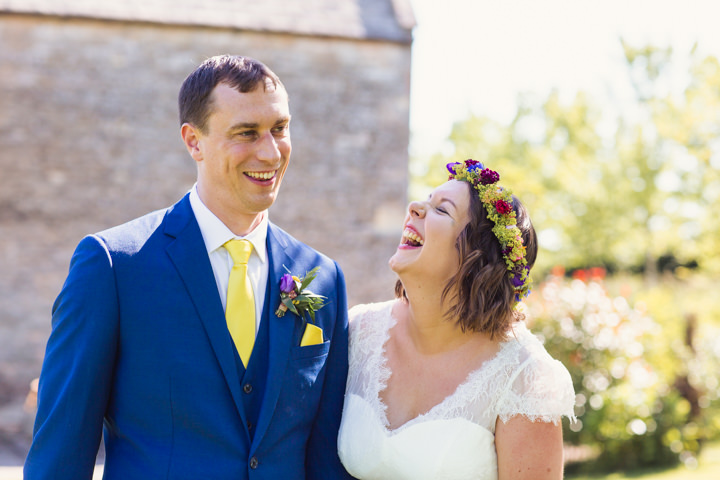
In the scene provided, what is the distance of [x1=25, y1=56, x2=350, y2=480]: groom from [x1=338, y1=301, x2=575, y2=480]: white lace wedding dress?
0.32m

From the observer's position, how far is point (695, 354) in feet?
36.8

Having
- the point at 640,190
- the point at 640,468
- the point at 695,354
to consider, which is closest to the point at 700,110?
the point at 695,354

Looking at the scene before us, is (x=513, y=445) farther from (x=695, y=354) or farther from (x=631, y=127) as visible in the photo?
(x=631, y=127)

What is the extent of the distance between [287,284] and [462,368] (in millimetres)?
918

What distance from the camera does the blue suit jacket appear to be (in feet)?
8.04

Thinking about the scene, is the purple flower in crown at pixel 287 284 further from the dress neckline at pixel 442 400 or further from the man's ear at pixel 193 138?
the dress neckline at pixel 442 400

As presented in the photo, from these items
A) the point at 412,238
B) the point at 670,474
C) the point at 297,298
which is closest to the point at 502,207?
the point at 412,238

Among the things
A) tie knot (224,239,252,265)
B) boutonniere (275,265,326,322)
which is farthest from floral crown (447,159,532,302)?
tie knot (224,239,252,265)

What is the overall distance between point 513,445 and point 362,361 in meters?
0.83

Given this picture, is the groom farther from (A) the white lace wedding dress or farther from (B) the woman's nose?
(B) the woman's nose

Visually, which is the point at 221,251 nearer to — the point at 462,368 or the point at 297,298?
the point at 297,298

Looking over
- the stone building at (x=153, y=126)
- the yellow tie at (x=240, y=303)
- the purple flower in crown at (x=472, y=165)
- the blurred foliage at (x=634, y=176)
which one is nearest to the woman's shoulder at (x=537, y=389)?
the purple flower in crown at (x=472, y=165)

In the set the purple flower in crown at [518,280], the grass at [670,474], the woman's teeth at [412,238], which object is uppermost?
the woman's teeth at [412,238]

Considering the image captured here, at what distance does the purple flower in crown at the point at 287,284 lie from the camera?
112 inches
